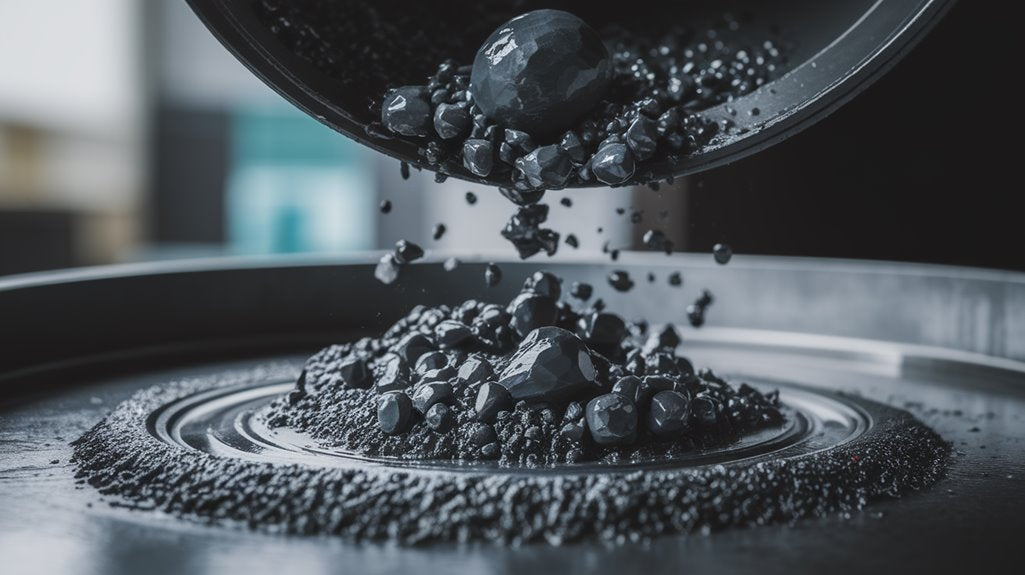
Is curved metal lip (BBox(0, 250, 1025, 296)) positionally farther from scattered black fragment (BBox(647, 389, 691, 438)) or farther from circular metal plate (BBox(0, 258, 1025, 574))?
scattered black fragment (BBox(647, 389, 691, 438))

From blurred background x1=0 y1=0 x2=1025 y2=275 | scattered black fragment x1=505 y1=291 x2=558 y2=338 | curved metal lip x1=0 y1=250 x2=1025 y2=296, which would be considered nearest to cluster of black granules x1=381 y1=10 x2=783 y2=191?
scattered black fragment x1=505 y1=291 x2=558 y2=338

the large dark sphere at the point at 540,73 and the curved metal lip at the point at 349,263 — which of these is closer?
the large dark sphere at the point at 540,73

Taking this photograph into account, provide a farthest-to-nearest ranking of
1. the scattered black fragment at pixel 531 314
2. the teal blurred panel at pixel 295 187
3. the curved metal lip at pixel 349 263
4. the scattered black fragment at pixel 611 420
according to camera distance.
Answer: the teal blurred panel at pixel 295 187 → the curved metal lip at pixel 349 263 → the scattered black fragment at pixel 531 314 → the scattered black fragment at pixel 611 420

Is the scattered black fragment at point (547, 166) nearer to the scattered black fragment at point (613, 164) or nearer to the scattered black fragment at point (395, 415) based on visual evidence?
the scattered black fragment at point (613, 164)

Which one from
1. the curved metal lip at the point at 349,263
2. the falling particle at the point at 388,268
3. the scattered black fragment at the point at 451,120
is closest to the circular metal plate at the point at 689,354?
the curved metal lip at the point at 349,263

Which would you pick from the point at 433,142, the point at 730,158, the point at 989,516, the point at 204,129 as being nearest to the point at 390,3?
the point at 433,142

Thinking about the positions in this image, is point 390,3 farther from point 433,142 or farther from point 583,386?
point 583,386

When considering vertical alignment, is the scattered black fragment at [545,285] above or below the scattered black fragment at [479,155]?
below
